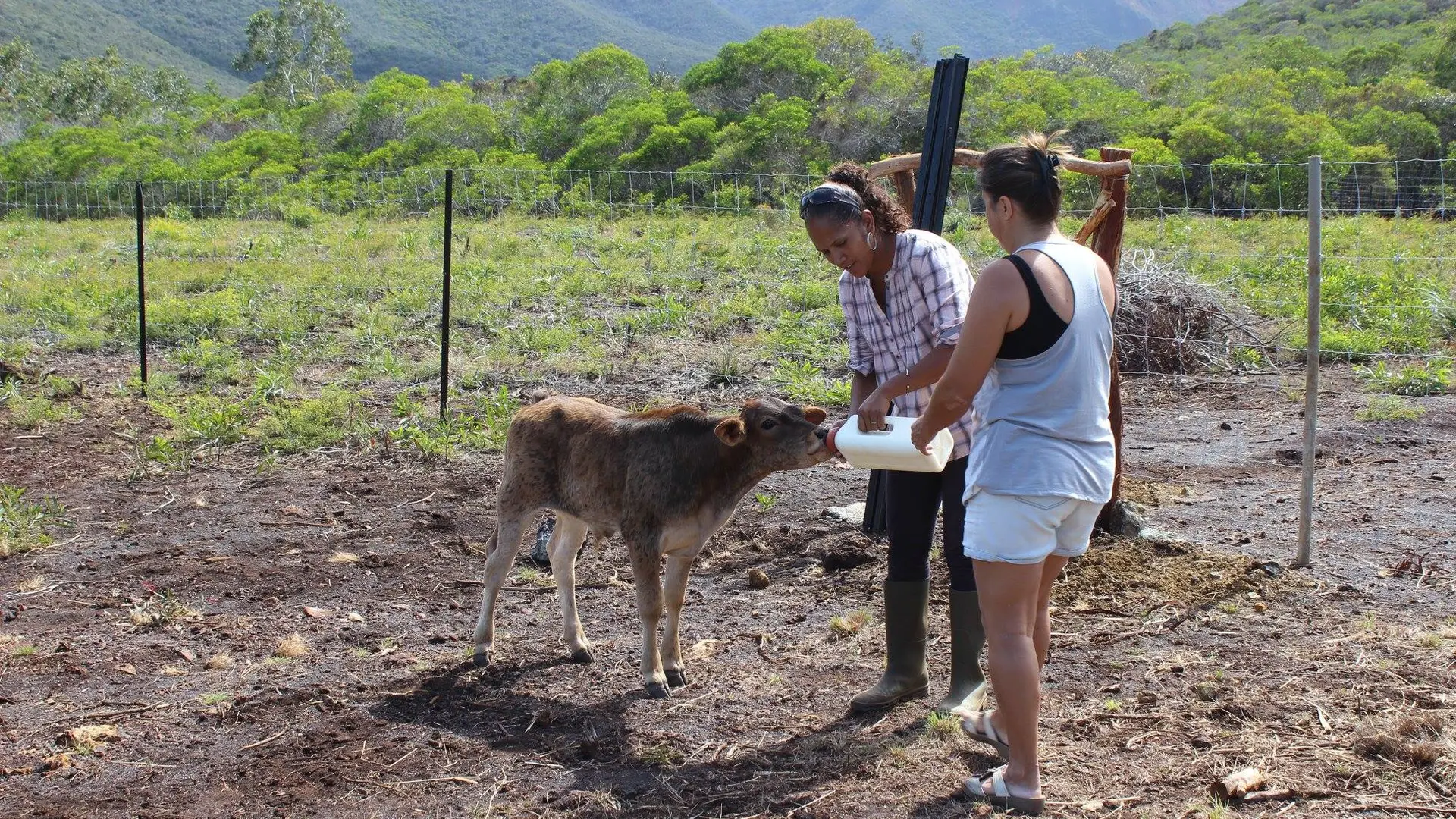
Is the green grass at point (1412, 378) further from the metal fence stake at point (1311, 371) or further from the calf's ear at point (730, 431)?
the calf's ear at point (730, 431)

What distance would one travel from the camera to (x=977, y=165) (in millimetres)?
5340

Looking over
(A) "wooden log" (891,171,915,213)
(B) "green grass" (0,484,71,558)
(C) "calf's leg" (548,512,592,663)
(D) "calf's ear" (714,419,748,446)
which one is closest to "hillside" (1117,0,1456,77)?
(A) "wooden log" (891,171,915,213)

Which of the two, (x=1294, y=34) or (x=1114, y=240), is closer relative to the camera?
(x=1114, y=240)

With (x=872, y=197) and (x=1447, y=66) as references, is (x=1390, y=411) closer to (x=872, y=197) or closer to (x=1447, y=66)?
(x=872, y=197)

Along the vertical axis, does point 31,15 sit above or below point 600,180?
above

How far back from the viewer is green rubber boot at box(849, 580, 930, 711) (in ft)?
16.3

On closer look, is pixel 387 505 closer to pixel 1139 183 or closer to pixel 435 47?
pixel 1139 183

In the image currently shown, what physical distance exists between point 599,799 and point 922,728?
4.43ft

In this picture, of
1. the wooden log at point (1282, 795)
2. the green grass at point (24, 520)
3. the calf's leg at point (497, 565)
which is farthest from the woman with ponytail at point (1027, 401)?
the green grass at point (24, 520)

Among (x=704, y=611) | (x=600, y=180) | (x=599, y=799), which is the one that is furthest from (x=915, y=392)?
(x=600, y=180)

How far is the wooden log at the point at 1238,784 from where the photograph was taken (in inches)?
161

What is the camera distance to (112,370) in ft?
43.1

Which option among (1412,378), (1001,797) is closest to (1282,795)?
(1001,797)

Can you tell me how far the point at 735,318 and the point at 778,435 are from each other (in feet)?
31.4
